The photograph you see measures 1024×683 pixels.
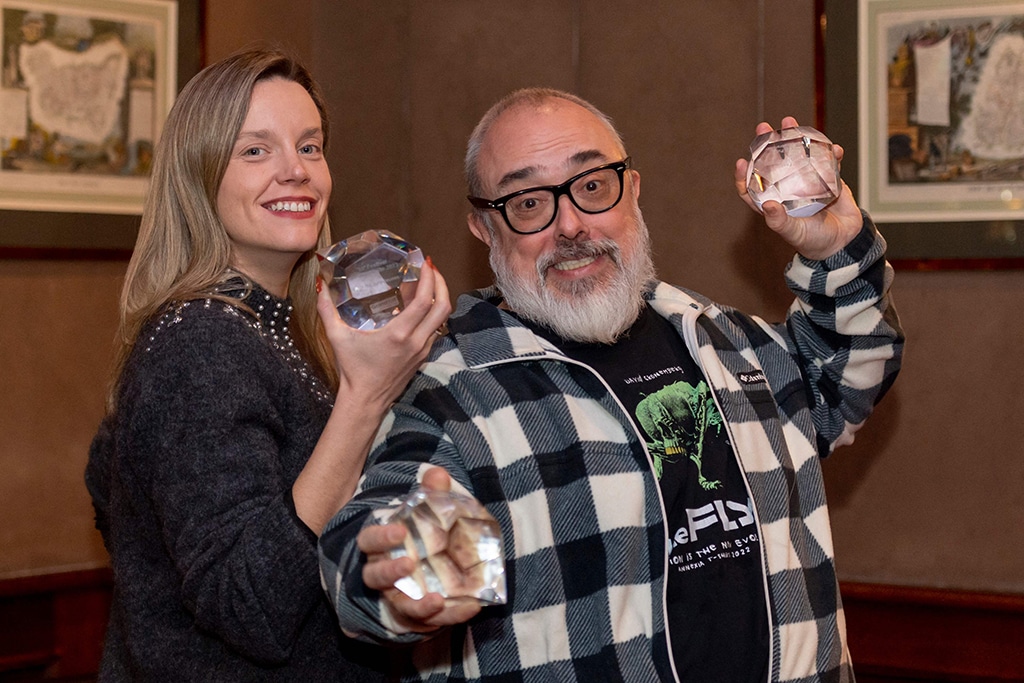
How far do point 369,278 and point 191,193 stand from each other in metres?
0.48

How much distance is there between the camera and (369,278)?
1388 mm

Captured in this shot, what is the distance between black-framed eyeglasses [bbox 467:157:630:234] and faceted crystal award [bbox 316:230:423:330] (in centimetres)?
49

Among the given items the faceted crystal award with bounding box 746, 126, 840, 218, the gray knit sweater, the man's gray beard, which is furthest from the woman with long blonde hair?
the faceted crystal award with bounding box 746, 126, 840, 218

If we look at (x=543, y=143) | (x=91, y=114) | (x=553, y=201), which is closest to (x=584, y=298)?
(x=553, y=201)

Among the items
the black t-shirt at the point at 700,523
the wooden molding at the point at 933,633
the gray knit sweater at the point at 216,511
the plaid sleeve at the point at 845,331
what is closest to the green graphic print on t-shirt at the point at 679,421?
the black t-shirt at the point at 700,523

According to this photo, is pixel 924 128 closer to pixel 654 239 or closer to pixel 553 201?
pixel 654 239

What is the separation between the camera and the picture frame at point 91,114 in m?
2.65

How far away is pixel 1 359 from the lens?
2670 mm

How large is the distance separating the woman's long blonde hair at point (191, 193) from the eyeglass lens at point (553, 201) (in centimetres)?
50

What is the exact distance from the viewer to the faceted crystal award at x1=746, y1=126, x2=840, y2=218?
1.65m

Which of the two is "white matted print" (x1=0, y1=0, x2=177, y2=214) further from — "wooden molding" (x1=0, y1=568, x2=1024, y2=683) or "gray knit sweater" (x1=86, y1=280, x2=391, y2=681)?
"gray knit sweater" (x1=86, y1=280, x2=391, y2=681)

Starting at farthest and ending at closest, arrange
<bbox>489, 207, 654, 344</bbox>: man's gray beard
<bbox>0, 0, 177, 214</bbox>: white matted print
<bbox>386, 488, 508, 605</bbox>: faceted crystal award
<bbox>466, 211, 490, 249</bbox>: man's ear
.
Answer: <bbox>0, 0, 177, 214</bbox>: white matted print → <bbox>466, 211, 490, 249</bbox>: man's ear → <bbox>489, 207, 654, 344</bbox>: man's gray beard → <bbox>386, 488, 508, 605</bbox>: faceted crystal award

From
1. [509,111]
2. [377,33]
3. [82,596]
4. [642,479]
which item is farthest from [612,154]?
[82,596]

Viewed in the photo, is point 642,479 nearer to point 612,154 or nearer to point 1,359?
point 612,154
